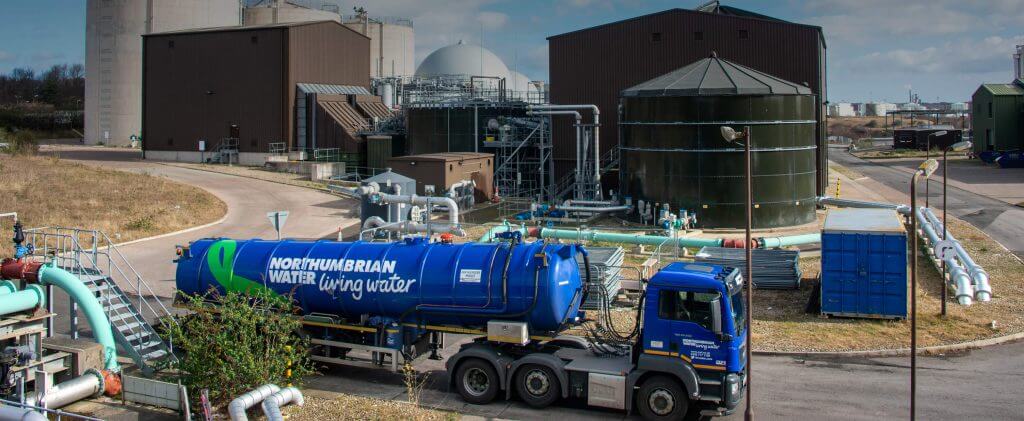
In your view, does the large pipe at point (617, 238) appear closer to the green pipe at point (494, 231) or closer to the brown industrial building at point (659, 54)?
the green pipe at point (494, 231)

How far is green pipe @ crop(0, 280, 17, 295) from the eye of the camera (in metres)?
17.0

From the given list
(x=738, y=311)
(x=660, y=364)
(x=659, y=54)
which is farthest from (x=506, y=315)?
(x=659, y=54)

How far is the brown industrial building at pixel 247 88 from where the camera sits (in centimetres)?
6312

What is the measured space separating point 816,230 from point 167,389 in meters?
28.5

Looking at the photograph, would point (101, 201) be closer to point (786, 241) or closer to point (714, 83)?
point (714, 83)

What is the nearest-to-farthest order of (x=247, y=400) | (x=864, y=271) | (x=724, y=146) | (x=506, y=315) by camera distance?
1. (x=247, y=400)
2. (x=506, y=315)
3. (x=864, y=271)
4. (x=724, y=146)

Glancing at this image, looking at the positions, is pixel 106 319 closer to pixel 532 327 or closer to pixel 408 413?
pixel 408 413

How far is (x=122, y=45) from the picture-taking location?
79625 mm

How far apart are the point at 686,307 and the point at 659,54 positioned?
113 ft

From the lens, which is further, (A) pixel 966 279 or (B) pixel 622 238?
(B) pixel 622 238

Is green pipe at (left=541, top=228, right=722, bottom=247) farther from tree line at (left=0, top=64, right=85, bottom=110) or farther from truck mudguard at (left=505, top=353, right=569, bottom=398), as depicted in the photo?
tree line at (left=0, top=64, right=85, bottom=110)

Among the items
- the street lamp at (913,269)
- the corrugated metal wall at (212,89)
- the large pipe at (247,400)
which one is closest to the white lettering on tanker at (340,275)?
the large pipe at (247,400)

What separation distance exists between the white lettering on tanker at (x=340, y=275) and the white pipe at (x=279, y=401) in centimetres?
→ 247

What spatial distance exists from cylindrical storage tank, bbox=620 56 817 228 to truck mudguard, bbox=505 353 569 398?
73.3ft
